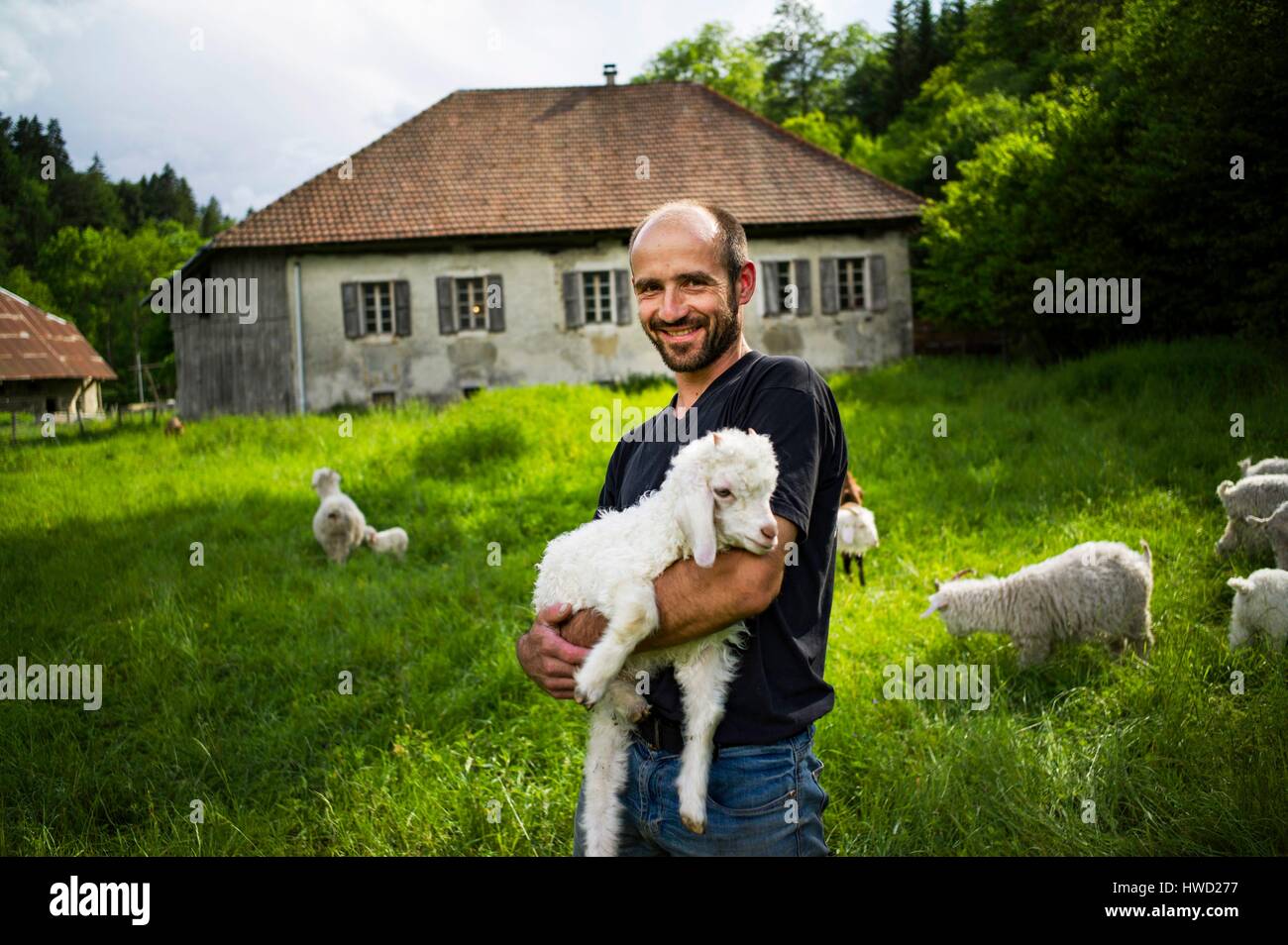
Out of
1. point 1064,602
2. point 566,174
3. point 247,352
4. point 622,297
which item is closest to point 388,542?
point 1064,602

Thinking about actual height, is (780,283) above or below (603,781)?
above

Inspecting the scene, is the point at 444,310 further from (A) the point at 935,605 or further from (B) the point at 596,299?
(A) the point at 935,605

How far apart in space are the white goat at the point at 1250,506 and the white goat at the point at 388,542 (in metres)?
8.11

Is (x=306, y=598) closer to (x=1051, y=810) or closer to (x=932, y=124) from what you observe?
(x=1051, y=810)

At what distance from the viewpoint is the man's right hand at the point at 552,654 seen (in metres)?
2.56

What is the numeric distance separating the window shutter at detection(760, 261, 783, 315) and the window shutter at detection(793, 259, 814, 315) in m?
0.55

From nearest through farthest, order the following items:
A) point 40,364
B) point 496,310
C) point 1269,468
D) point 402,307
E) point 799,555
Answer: point 799,555
point 1269,468
point 40,364
point 402,307
point 496,310

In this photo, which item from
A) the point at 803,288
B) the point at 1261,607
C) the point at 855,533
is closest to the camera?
the point at 1261,607

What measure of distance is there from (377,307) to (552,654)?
23.4 metres

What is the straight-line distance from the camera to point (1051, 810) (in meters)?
4.05

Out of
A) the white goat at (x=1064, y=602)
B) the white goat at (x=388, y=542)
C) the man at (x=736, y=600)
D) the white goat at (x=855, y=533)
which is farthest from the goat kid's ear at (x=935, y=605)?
the white goat at (x=388, y=542)

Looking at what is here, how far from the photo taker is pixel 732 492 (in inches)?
89.9

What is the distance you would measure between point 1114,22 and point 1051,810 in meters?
19.7
